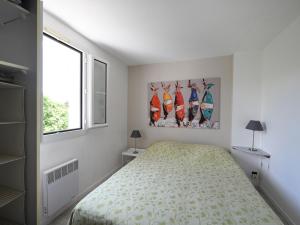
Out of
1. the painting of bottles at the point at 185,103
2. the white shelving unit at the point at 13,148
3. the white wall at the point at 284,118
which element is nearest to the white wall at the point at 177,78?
the painting of bottles at the point at 185,103

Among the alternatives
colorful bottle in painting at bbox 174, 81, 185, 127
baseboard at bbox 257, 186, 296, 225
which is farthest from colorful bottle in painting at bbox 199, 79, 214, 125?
baseboard at bbox 257, 186, 296, 225

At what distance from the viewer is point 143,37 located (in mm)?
2141

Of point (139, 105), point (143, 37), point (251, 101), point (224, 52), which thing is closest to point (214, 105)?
point (251, 101)

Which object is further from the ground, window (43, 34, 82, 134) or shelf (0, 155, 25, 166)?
window (43, 34, 82, 134)

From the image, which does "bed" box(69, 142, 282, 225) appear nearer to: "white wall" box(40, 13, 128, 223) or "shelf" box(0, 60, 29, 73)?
"white wall" box(40, 13, 128, 223)

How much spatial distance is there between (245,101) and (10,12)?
10.7ft

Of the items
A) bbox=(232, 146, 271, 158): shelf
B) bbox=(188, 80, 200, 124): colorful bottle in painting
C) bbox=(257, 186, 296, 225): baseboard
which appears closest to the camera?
bbox=(257, 186, 296, 225): baseboard

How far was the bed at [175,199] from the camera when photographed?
1088 mm

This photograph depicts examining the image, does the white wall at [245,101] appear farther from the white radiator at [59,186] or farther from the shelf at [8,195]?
the shelf at [8,195]

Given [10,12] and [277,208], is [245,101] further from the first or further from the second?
[10,12]

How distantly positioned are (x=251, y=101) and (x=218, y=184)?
179cm

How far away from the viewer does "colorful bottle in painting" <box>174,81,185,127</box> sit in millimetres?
3059

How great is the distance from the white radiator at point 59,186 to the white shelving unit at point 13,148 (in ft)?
1.02

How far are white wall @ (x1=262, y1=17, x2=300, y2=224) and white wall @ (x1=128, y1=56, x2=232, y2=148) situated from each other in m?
0.60
